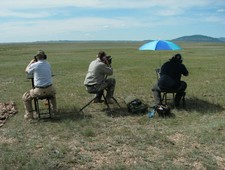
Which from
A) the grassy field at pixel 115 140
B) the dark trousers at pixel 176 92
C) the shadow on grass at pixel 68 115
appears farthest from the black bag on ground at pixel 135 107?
the shadow on grass at pixel 68 115

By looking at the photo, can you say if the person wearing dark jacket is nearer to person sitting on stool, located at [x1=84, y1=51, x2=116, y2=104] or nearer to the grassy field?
the grassy field

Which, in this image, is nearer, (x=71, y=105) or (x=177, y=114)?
(x=177, y=114)

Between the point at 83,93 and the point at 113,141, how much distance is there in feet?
21.9

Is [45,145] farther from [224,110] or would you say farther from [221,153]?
[224,110]

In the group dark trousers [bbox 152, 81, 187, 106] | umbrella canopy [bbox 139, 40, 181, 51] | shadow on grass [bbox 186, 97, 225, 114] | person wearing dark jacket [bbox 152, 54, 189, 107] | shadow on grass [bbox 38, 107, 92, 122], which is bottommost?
shadow on grass [bbox 186, 97, 225, 114]

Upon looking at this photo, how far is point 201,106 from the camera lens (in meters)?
10.8

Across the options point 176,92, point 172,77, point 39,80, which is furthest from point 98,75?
point 176,92

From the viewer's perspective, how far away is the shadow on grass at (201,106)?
1010 cm

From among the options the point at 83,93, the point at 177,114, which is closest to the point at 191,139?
the point at 177,114

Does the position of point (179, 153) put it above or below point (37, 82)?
below

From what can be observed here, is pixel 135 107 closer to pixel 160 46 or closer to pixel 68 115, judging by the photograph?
pixel 68 115

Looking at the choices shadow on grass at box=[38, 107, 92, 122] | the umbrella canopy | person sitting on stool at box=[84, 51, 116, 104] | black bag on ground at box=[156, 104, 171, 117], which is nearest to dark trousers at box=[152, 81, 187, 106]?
black bag on ground at box=[156, 104, 171, 117]

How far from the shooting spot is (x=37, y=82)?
8.91 m

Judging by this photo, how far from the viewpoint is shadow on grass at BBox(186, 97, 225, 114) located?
10.1 meters
